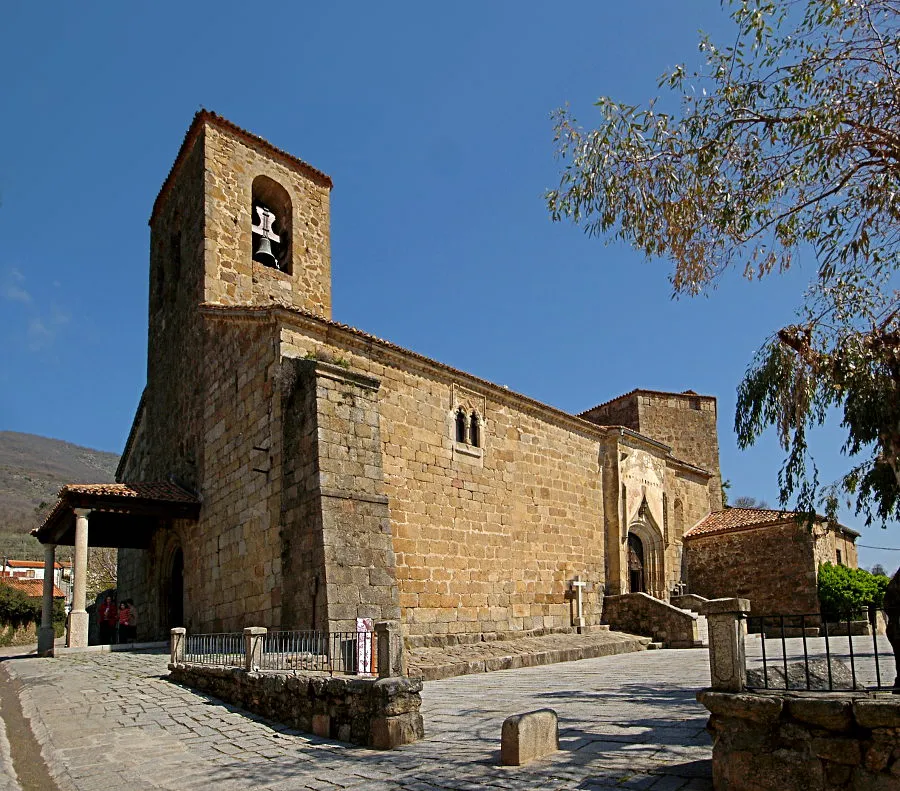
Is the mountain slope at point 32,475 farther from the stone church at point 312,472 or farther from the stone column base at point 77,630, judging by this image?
the stone column base at point 77,630

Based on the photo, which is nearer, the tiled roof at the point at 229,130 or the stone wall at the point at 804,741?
the stone wall at the point at 804,741

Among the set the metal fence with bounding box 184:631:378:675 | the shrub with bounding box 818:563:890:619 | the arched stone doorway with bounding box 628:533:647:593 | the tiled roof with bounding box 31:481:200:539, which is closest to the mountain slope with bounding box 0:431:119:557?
the tiled roof with bounding box 31:481:200:539

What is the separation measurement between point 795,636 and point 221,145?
18633mm

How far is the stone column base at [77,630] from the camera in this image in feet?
48.4

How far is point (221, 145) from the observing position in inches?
703

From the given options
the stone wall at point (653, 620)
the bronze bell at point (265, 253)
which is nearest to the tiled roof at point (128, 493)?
the bronze bell at point (265, 253)

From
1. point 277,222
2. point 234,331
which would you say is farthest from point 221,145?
point 234,331

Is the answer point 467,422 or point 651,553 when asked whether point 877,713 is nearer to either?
point 467,422

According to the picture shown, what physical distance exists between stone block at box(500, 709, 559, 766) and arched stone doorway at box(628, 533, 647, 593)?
16015 millimetres

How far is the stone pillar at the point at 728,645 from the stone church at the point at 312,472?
6.73 meters

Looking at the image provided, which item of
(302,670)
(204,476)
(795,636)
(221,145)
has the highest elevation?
(221,145)

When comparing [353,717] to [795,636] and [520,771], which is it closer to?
[520,771]

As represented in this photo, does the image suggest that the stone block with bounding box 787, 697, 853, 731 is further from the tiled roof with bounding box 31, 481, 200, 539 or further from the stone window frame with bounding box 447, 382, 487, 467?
the tiled roof with bounding box 31, 481, 200, 539

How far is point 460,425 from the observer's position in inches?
637
